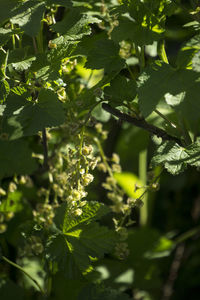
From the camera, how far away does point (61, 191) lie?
1.20m

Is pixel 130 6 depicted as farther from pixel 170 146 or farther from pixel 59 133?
pixel 59 133

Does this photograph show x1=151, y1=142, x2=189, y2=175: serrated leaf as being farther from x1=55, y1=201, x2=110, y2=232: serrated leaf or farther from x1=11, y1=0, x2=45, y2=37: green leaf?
x1=11, y1=0, x2=45, y2=37: green leaf

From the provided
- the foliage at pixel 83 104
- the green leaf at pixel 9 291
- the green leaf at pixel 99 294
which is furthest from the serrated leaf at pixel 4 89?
the green leaf at pixel 9 291

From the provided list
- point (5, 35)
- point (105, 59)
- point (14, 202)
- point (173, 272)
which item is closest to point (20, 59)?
point (5, 35)

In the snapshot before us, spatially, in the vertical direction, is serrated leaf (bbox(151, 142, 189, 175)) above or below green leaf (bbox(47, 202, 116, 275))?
above

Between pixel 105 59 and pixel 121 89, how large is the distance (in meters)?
0.07

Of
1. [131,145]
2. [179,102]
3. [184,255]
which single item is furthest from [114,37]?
[184,255]

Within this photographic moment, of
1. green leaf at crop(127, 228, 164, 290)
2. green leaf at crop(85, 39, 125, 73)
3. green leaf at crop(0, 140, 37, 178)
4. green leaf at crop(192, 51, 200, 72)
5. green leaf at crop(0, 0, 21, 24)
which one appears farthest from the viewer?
green leaf at crop(127, 228, 164, 290)

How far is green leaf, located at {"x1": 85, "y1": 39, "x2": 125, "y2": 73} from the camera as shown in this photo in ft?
3.33

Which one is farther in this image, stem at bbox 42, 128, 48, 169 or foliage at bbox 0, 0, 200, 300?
stem at bbox 42, 128, 48, 169

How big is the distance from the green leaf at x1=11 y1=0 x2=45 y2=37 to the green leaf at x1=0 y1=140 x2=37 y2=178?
0.56 metres

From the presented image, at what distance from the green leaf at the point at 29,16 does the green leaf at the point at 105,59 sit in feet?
0.56

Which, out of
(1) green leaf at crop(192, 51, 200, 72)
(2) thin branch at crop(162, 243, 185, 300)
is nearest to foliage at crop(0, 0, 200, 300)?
(1) green leaf at crop(192, 51, 200, 72)

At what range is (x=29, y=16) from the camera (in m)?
0.87
